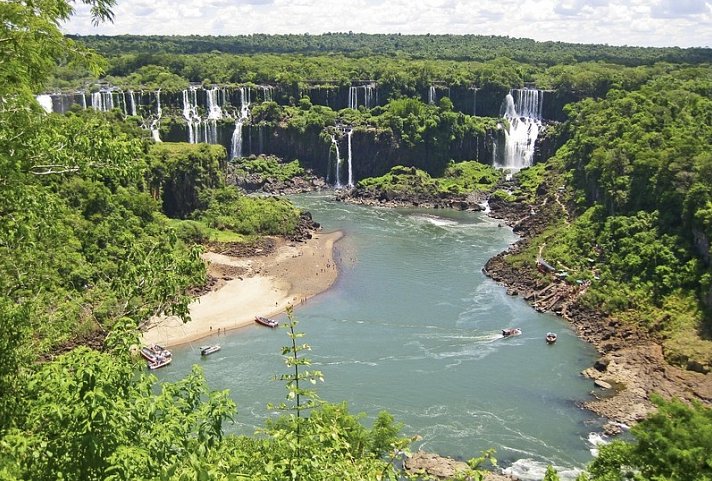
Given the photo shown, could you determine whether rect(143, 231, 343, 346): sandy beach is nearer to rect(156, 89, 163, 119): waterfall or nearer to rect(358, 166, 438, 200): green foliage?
rect(358, 166, 438, 200): green foliage

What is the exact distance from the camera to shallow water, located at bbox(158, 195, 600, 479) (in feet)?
118

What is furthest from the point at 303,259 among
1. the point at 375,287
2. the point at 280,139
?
the point at 280,139

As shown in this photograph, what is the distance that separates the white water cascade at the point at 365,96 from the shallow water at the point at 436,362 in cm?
4863

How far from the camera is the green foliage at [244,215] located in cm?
7044

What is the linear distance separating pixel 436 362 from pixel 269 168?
191 ft

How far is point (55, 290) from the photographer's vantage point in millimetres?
14086

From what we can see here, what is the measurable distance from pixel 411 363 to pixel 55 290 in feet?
104

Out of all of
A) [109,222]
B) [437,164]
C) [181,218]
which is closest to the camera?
[109,222]

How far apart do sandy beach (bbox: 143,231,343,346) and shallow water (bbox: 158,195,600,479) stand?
1.57 metres

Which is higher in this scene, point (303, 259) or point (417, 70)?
point (417, 70)

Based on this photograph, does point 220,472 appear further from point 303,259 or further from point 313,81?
point 313,81

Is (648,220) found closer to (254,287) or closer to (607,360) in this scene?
(607,360)

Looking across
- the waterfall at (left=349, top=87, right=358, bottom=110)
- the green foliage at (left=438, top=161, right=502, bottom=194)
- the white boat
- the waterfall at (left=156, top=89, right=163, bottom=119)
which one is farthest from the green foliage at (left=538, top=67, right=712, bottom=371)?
the waterfall at (left=156, top=89, right=163, bottom=119)

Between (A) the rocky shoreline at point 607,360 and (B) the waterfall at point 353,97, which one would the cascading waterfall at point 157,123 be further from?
(A) the rocky shoreline at point 607,360
